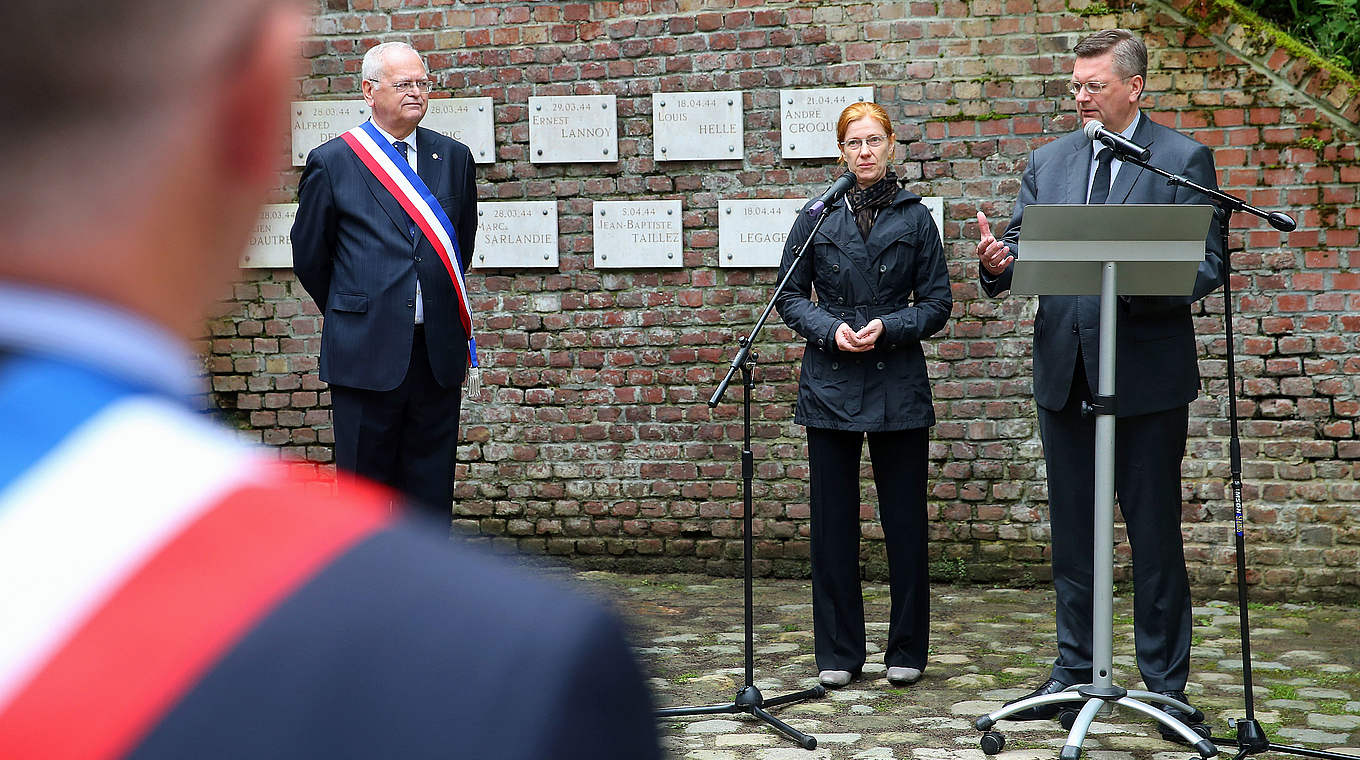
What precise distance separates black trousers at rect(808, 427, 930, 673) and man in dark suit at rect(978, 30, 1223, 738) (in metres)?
0.53

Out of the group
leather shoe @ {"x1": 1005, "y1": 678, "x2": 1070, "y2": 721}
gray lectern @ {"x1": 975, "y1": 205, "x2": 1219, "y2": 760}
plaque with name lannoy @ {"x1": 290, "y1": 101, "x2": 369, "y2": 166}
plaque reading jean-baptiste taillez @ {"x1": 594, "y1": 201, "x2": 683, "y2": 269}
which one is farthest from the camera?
plaque with name lannoy @ {"x1": 290, "y1": 101, "x2": 369, "y2": 166}

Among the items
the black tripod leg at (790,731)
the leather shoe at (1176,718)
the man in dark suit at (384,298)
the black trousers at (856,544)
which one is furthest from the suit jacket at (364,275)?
the leather shoe at (1176,718)

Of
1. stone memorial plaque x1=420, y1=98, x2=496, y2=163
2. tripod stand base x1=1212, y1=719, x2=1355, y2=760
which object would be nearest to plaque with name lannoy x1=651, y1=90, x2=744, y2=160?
stone memorial plaque x1=420, y1=98, x2=496, y2=163

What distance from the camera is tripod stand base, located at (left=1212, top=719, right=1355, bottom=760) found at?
3.77 meters

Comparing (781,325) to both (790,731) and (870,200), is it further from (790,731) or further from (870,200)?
(790,731)

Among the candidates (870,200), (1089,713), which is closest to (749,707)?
(1089,713)

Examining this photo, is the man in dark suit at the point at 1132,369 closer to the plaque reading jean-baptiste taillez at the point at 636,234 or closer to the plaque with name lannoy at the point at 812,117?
the plaque with name lannoy at the point at 812,117

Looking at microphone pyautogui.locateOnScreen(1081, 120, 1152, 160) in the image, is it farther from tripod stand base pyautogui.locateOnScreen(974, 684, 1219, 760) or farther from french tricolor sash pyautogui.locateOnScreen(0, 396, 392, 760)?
french tricolor sash pyautogui.locateOnScreen(0, 396, 392, 760)

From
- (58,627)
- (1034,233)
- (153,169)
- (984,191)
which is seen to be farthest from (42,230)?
(984,191)

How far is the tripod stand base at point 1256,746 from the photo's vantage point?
12.4 feet

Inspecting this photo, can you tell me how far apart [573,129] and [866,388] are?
2.53 m

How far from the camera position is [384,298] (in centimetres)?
461

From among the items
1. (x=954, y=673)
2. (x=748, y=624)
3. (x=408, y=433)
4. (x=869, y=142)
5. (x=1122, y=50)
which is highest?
(x=1122, y=50)

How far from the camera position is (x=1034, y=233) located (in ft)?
12.5
